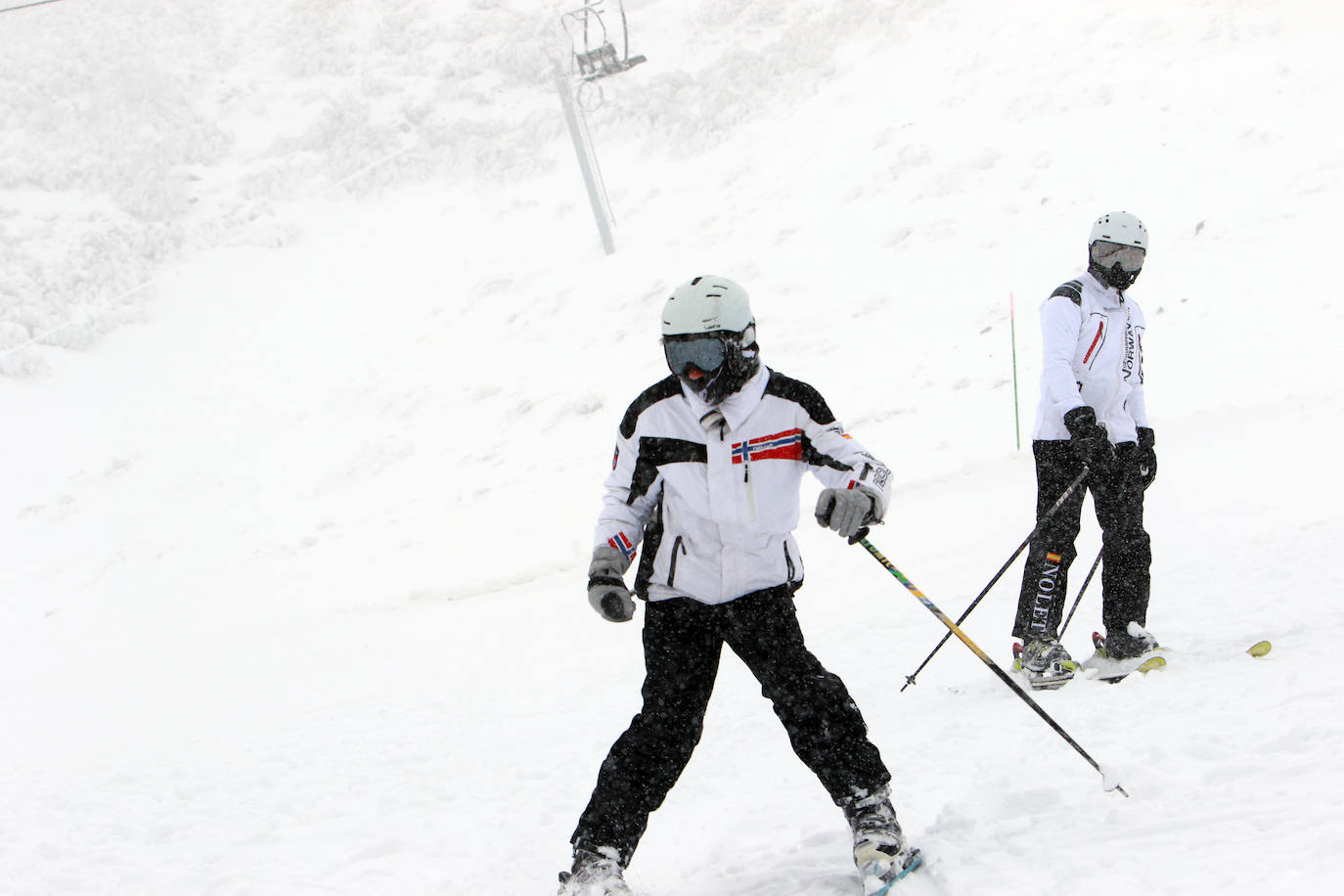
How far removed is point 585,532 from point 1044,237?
972 cm

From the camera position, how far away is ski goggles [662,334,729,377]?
289cm

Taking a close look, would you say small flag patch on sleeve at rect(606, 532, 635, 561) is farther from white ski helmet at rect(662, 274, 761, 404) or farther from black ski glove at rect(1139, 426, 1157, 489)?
black ski glove at rect(1139, 426, 1157, 489)

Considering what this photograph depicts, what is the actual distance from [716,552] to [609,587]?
342 millimetres

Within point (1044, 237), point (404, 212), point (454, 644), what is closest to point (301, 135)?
point (404, 212)

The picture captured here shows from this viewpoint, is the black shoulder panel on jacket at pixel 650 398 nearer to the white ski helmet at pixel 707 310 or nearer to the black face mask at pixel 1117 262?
the white ski helmet at pixel 707 310

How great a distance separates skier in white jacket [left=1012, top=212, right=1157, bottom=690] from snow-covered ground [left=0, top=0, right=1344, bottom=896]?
31 centimetres

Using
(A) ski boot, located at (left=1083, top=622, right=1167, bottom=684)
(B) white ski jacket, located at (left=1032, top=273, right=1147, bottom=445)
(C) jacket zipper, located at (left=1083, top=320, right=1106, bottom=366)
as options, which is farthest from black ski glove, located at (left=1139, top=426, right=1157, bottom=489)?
(A) ski boot, located at (left=1083, top=622, right=1167, bottom=684)

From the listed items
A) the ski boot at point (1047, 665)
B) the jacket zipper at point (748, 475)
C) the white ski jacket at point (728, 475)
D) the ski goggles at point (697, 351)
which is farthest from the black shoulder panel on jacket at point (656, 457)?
the ski boot at point (1047, 665)

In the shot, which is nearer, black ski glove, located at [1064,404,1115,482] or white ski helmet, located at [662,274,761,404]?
white ski helmet, located at [662,274,761,404]

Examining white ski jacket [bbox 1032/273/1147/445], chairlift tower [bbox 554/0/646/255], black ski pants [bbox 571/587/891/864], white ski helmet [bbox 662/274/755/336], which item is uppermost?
chairlift tower [bbox 554/0/646/255]

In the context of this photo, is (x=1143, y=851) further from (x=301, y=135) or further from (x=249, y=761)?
(x=301, y=135)

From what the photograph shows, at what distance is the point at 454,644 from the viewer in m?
8.99

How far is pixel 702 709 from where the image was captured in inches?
123

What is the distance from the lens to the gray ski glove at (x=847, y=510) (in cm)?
289
